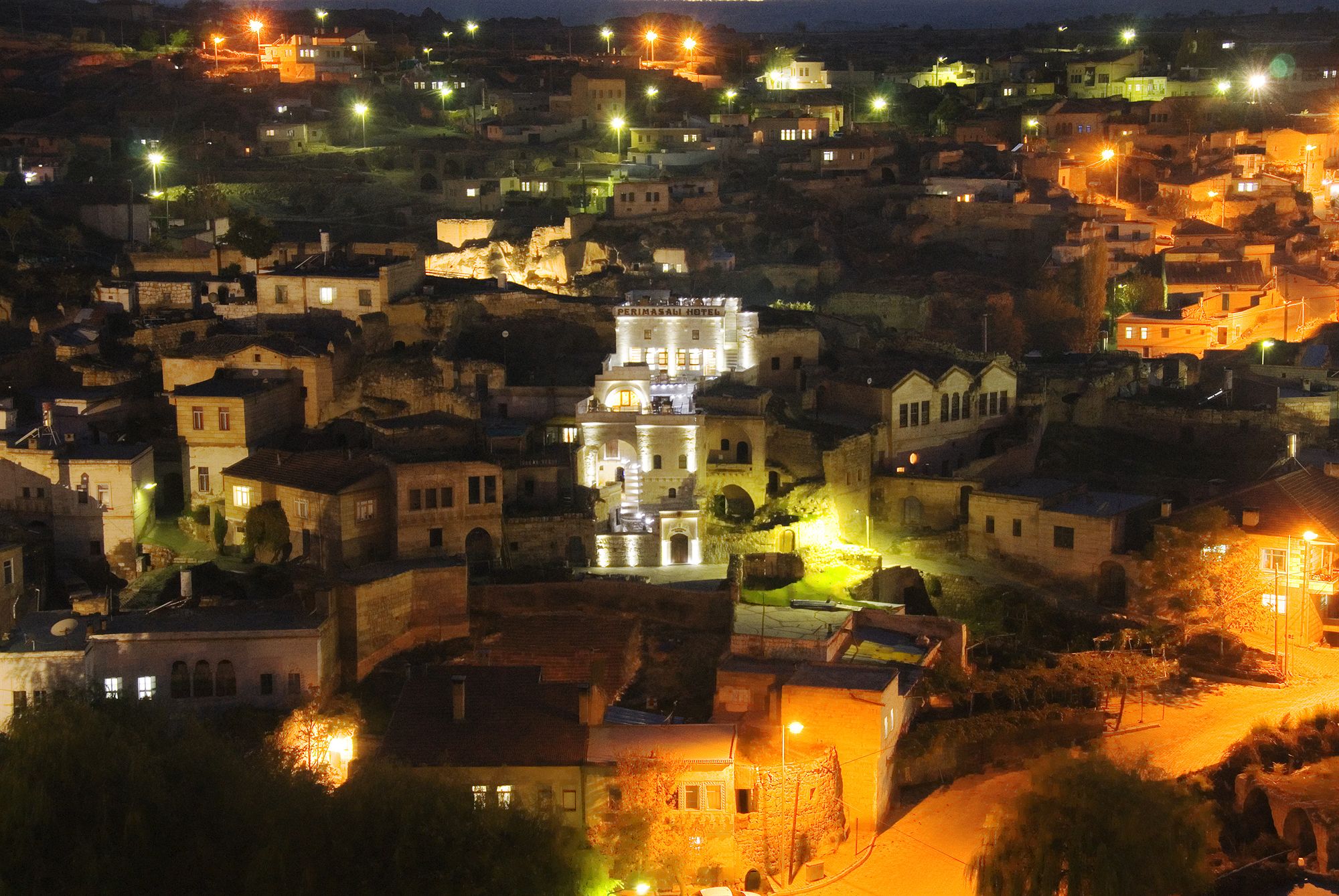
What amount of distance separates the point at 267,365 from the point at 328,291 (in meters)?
4.08

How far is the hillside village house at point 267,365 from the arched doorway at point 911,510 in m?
12.1

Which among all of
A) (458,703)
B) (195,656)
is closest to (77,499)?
(195,656)

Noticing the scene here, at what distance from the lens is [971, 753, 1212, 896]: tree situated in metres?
23.1

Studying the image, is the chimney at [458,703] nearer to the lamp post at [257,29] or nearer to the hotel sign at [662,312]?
the hotel sign at [662,312]

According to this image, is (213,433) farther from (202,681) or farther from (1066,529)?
(1066,529)

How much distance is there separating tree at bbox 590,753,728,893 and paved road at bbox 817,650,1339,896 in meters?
2.00

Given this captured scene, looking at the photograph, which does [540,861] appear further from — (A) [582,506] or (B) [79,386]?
(B) [79,386]

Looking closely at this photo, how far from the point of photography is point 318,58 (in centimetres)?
7494

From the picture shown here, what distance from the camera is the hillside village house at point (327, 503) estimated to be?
33594 mm

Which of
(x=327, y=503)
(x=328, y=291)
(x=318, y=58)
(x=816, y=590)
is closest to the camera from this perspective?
(x=327, y=503)

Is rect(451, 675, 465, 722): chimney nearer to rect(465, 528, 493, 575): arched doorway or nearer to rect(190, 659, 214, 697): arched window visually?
rect(190, 659, 214, 697): arched window

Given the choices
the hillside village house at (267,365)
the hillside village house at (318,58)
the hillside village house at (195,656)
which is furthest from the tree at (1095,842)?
the hillside village house at (318,58)

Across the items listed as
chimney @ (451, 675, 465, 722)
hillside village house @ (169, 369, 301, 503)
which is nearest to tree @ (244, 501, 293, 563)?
hillside village house @ (169, 369, 301, 503)

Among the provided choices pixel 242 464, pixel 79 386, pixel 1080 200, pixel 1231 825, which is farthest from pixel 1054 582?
pixel 1080 200
